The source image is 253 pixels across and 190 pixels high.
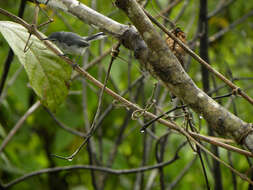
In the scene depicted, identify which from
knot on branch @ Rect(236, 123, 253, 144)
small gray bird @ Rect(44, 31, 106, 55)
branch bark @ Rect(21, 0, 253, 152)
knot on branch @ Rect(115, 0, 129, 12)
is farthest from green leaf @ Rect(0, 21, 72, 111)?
knot on branch @ Rect(236, 123, 253, 144)

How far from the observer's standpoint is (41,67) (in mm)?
975

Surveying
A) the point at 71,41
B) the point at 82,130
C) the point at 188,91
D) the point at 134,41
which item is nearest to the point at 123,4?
the point at 134,41

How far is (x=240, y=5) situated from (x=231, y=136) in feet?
6.30

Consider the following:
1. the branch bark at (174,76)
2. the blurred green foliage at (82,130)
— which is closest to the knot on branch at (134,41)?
the branch bark at (174,76)

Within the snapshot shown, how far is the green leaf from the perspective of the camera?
93 cm

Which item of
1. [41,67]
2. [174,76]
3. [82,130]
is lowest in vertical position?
[82,130]

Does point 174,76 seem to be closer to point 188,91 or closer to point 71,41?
point 188,91

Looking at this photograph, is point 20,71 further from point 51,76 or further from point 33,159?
point 51,76

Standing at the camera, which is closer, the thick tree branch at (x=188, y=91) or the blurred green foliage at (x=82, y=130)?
the thick tree branch at (x=188, y=91)

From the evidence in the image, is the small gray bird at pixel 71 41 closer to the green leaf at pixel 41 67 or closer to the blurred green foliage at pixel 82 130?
the green leaf at pixel 41 67

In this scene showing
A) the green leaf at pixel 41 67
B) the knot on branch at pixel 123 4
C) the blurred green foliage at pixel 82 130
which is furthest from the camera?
the blurred green foliage at pixel 82 130

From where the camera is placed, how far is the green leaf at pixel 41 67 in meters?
0.93

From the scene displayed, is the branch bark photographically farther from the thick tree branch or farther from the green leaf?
the green leaf

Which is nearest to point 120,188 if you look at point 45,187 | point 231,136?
point 45,187
